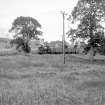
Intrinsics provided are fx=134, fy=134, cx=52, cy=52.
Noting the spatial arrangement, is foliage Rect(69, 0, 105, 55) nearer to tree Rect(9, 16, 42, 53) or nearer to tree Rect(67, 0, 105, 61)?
tree Rect(67, 0, 105, 61)

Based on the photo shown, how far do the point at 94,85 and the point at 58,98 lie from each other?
12.9ft

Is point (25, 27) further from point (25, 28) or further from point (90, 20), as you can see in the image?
point (90, 20)

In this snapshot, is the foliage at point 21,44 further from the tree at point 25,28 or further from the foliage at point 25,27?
the foliage at point 25,27

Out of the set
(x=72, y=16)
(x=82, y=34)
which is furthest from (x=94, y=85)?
(x=72, y=16)

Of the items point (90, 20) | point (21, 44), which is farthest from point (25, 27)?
point (90, 20)

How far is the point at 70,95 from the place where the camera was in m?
7.42

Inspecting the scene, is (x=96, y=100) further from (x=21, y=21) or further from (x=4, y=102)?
(x=21, y=21)

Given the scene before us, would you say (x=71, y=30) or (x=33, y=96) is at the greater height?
(x=71, y=30)

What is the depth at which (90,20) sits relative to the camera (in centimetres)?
2612

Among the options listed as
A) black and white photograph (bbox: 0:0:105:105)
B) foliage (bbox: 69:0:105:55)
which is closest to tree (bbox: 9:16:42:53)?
black and white photograph (bbox: 0:0:105:105)

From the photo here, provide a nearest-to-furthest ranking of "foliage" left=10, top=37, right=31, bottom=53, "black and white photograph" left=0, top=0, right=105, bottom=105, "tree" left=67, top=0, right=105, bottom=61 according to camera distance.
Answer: "black and white photograph" left=0, top=0, right=105, bottom=105 < "tree" left=67, top=0, right=105, bottom=61 < "foliage" left=10, top=37, right=31, bottom=53

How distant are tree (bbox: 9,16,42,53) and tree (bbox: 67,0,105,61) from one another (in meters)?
15.9

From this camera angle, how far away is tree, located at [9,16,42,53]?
127 feet

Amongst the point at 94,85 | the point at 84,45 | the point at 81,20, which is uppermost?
the point at 81,20
